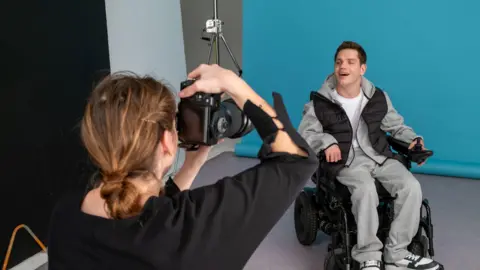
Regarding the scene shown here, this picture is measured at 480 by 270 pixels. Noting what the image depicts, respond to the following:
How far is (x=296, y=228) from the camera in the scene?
275cm

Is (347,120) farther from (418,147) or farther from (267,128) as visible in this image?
(267,128)

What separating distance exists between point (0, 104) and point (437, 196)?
2.80 metres

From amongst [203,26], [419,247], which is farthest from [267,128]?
[203,26]

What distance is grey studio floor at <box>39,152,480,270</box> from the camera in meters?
2.51

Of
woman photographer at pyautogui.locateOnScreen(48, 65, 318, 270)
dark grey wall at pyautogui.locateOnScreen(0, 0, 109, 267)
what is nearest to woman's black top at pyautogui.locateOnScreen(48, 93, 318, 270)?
woman photographer at pyautogui.locateOnScreen(48, 65, 318, 270)

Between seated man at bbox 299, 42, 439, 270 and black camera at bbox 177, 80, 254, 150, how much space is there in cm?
141

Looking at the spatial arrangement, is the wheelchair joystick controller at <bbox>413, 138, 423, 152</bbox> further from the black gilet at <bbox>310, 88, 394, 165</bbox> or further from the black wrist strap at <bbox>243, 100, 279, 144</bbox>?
the black wrist strap at <bbox>243, 100, 279, 144</bbox>

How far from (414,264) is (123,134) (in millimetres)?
1785

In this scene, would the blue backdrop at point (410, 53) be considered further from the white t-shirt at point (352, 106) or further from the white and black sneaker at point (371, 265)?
the white and black sneaker at point (371, 265)

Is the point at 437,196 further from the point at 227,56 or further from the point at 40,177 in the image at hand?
the point at 227,56

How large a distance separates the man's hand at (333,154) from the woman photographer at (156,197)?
1524 mm

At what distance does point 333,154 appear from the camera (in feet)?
7.86

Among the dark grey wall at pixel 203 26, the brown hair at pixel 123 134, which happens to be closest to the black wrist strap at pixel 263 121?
the brown hair at pixel 123 134

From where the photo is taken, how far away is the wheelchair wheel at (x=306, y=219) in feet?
8.48
